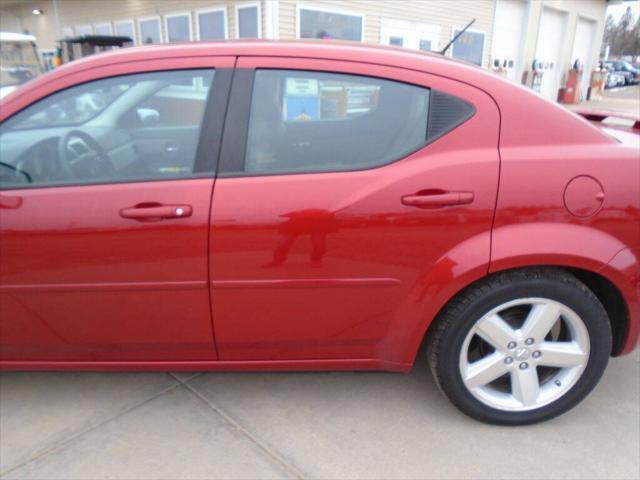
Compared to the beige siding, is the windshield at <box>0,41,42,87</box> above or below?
below

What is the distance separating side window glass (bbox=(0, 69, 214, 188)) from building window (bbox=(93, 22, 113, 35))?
46.8ft

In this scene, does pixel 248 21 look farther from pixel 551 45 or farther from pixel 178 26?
pixel 551 45

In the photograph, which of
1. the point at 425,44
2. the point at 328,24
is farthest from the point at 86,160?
the point at 425,44

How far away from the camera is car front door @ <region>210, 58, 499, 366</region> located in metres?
1.92

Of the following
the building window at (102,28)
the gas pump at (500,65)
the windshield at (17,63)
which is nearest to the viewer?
the windshield at (17,63)

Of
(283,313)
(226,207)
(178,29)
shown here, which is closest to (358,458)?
(283,313)

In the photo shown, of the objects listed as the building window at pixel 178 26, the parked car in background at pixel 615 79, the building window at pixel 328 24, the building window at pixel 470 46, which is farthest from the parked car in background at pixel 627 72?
the building window at pixel 178 26

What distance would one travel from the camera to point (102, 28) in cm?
1469

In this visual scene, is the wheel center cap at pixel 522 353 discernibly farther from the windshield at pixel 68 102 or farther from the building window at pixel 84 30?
the building window at pixel 84 30

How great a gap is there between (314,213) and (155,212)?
607mm

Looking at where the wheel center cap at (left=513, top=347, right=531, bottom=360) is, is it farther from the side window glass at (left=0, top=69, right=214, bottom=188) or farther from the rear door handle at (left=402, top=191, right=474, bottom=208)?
the side window glass at (left=0, top=69, right=214, bottom=188)

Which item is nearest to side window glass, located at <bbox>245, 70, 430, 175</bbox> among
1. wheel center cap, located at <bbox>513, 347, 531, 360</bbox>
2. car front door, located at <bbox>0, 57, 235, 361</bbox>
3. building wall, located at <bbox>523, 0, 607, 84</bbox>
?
car front door, located at <bbox>0, 57, 235, 361</bbox>

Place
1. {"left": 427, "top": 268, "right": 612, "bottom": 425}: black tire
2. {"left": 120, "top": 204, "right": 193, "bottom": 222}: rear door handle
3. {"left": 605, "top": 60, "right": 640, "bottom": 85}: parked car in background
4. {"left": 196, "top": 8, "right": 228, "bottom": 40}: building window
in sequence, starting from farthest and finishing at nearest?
{"left": 605, "top": 60, "right": 640, "bottom": 85}: parked car in background < {"left": 196, "top": 8, "right": 228, "bottom": 40}: building window < {"left": 427, "top": 268, "right": 612, "bottom": 425}: black tire < {"left": 120, "top": 204, "right": 193, "bottom": 222}: rear door handle

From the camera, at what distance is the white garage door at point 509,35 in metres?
14.4
